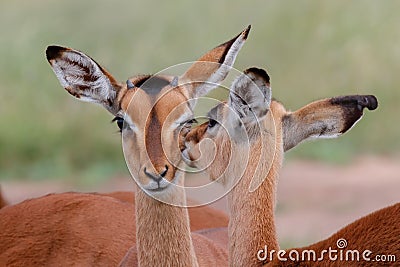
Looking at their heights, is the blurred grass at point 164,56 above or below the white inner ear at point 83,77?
above

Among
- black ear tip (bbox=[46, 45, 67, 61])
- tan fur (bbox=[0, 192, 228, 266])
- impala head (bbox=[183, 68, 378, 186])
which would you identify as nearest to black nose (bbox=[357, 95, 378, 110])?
impala head (bbox=[183, 68, 378, 186])

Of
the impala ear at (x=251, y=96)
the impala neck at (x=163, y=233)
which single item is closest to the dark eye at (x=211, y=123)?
the impala ear at (x=251, y=96)

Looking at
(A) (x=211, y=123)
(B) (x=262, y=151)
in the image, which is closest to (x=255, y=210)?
(B) (x=262, y=151)

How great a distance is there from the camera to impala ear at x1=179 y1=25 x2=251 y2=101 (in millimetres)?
2764

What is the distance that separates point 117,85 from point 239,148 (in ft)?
1.26

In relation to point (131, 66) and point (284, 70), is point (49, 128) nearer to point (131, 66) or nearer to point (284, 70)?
A: point (131, 66)

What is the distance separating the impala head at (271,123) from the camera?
273 centimetres

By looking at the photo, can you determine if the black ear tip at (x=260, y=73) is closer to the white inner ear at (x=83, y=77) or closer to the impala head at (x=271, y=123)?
the impala head at (x=271, y=123)

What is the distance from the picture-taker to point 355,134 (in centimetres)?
618

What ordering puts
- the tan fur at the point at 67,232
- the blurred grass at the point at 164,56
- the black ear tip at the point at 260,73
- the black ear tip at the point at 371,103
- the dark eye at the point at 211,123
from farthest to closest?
the blurred grass at the point at 164,56 → the tan fur at the point at 67,232 → the dark eye at the point at 211,123 → the black ear tip at the point at 371,103 → the black ear tip at the point at 260,73

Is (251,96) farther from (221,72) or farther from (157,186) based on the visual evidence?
(157,186)

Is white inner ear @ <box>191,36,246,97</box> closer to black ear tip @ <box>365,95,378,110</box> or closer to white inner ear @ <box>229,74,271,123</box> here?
white inner ear @ <box>229,74,271,123</box>

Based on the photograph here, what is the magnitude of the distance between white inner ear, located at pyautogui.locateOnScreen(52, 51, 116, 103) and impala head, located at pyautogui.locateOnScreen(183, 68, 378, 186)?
271mm

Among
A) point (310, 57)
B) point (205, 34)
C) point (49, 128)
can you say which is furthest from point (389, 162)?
point (49, 128)
